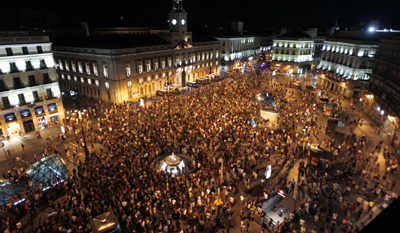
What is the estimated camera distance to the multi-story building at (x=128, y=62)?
141 ft

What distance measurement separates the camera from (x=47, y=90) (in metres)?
32.3

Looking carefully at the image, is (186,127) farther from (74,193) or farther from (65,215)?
(65,215)

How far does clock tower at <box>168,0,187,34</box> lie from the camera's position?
53.3m

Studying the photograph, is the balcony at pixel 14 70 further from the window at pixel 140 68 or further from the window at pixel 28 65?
the window at pixel 140 68

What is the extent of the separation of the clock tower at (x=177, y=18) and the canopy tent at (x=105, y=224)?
154ft

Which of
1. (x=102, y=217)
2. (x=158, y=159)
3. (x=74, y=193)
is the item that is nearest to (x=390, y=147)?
(x=158, y=159)

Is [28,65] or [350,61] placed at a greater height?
[28,65]

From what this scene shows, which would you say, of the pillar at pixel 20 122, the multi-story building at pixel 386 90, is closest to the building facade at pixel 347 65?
the multi-story building at pixel 386 90

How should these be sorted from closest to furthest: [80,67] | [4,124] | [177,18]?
[4,124] < [80,67] < [177,18]

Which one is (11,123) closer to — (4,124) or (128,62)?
(4,124)

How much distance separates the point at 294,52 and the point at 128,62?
55.2 meters

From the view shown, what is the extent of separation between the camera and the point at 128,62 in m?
43.8

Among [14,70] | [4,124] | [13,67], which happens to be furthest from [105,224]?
[13,67]

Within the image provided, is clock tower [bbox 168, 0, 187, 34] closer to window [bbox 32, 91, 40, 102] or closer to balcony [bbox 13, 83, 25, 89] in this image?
window [bbox 32, 91, 40, 102]
